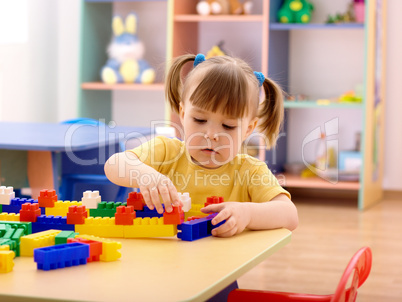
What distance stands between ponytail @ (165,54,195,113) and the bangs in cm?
18

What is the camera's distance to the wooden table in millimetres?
785

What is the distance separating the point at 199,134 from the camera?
4.39ft

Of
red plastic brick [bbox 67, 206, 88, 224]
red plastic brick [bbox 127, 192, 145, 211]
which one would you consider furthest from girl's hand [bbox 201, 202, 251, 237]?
red plastic brick [bbox 67, 206, 88, 224]

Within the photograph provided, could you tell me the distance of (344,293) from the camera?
1.05 meters

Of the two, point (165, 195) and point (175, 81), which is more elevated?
point (175, 81)

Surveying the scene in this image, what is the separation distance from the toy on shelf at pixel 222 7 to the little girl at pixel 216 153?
7.85 ft

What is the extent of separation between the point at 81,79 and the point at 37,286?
11.1 feet

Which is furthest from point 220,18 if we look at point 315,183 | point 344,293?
point 344,293

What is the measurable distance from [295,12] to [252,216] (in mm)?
2849

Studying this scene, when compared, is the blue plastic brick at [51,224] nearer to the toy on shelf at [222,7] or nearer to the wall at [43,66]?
the toy on shelf at [222,7]

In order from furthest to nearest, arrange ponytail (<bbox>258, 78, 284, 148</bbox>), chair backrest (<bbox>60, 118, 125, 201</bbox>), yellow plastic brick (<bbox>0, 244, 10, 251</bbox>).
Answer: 1. chair backrest (<bbox>60, 118, 125, 201</bbox>)
2. ponytail (<bbox>258, 78, 284, 148</bbox>)
3. yellow plastic brick (<bbox>0, 244, 10, 251</bbox>)

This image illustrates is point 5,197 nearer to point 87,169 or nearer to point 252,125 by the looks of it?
point 252,125

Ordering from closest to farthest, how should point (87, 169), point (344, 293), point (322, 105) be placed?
point (344, 293) → point (87, 169) → point (322, 105)

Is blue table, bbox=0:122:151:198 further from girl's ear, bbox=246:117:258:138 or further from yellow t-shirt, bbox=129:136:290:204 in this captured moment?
girl's ear, bbox=246:117:258:138
